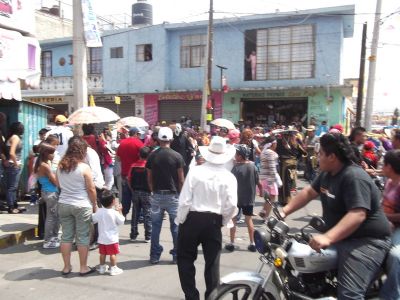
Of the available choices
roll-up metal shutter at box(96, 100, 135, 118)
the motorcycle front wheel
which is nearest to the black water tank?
roll-up metal shutter at box(96, 100, 135, 118)

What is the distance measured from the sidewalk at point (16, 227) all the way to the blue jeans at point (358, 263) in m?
5.26

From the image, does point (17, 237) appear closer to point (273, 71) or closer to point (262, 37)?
point (273, 71)

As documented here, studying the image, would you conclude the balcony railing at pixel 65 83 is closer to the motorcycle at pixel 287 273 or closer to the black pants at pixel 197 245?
the black pants at pixel 197 245

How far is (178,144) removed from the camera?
33.2ft

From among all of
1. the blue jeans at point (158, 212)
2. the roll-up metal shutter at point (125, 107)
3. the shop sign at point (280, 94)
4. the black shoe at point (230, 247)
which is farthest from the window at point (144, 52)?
the blue jeans at point (158, 212)

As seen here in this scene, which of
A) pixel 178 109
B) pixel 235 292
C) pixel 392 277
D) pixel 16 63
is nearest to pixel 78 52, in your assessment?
pixel 16 63

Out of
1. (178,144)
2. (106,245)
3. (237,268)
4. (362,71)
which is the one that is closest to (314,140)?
(178,144)

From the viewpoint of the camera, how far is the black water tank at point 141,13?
29.8 m

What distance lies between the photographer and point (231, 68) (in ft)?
79.2

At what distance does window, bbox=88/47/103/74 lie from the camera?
27797mm

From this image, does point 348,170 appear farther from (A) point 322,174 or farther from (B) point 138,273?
(B) point 138,273

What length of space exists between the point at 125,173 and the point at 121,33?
20.7 m

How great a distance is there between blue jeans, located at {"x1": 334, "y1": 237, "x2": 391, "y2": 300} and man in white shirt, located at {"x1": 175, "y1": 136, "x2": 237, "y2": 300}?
48.6 inches

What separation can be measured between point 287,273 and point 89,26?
26.0 ft
